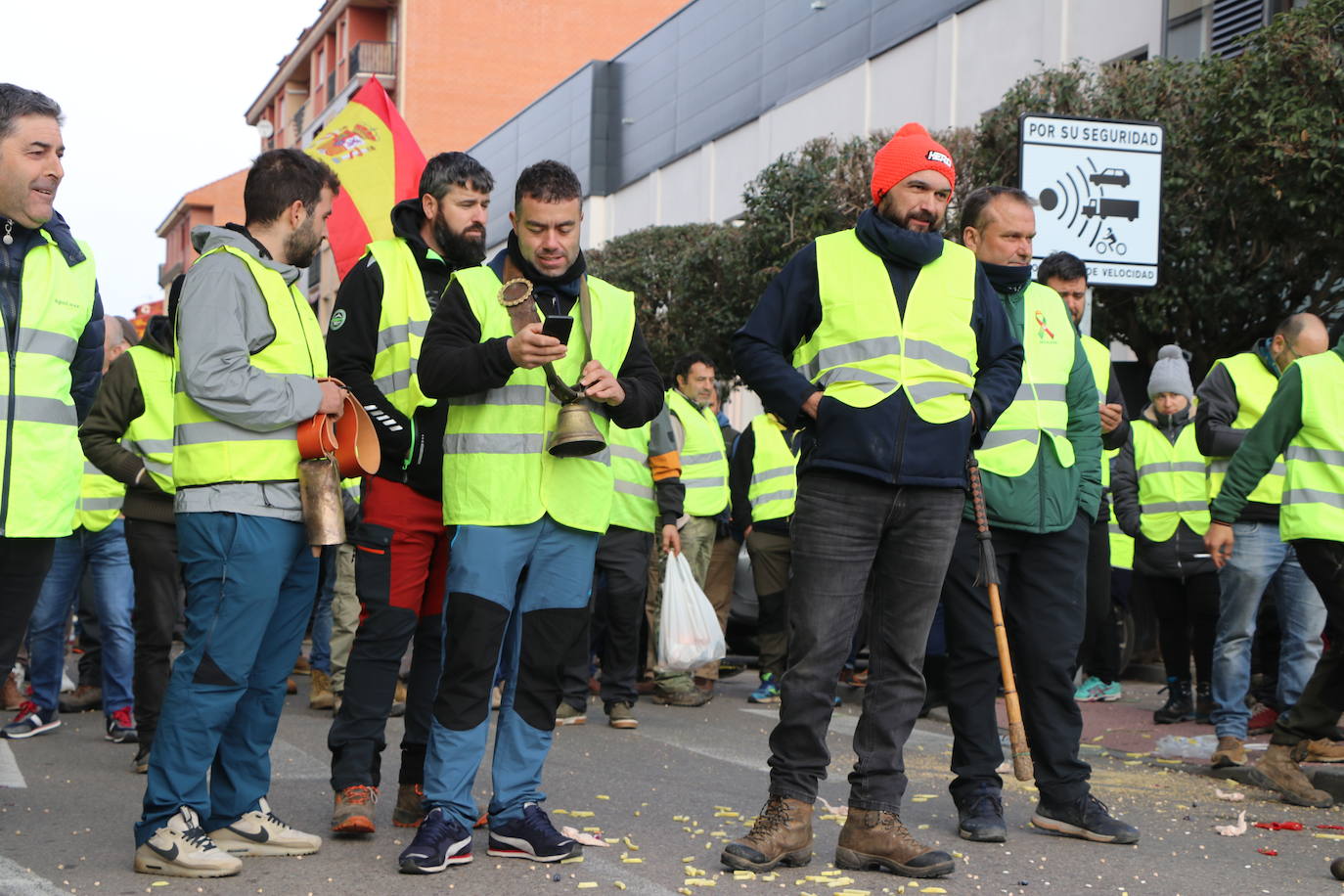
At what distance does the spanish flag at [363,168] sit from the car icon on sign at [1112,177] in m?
4.36

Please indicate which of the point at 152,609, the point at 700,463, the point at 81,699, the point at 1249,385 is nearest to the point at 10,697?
the point at 81,699

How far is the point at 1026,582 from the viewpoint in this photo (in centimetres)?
620

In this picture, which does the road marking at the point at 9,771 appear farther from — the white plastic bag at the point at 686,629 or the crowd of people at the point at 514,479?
the white plastic bag at the point at 686,629

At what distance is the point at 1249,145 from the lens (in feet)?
51.6

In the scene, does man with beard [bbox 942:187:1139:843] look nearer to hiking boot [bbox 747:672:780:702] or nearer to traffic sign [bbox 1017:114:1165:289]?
traffic sign [bbox 1017:114:1165:289]

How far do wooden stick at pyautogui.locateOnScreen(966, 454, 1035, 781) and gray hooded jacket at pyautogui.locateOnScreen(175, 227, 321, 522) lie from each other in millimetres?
2360

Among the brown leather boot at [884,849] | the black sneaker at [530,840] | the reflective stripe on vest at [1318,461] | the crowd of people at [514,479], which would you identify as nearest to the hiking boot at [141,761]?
the crowd of people at [514,479]

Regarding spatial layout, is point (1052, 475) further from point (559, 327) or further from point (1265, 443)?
point (559, 327)

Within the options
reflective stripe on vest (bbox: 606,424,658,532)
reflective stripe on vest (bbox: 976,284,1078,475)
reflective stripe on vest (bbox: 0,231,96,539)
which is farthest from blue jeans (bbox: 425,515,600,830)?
reflective stripe on vest (bbox: 606,424,658,532)

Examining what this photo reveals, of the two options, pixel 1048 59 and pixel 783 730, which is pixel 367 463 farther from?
pixel 1048 59

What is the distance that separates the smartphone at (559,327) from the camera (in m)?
5.02

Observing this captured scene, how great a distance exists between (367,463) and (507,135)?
49343 mm

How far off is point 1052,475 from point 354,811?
2850mm

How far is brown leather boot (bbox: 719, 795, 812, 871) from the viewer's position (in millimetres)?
5141
